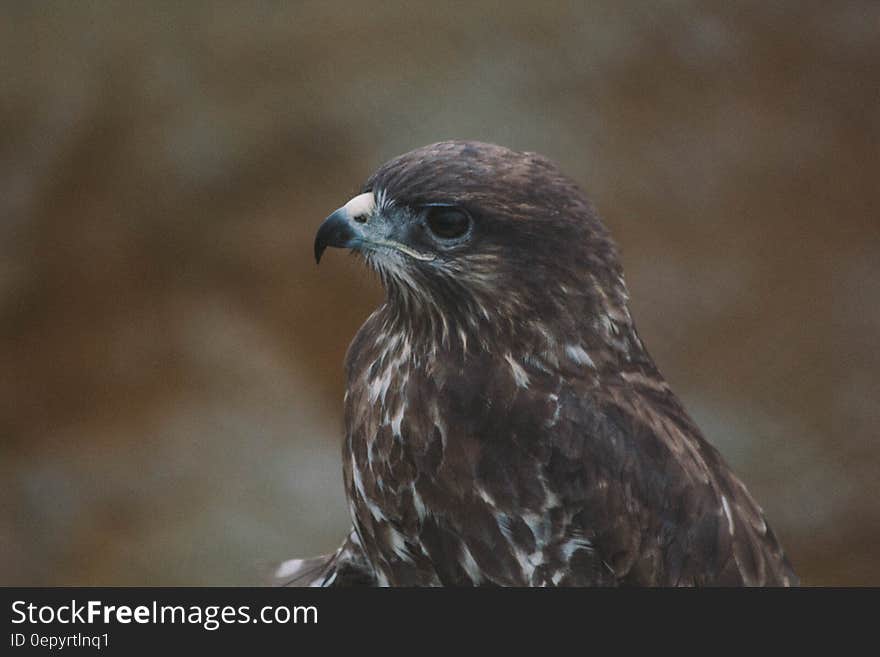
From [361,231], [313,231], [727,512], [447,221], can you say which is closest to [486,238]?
[447,221]

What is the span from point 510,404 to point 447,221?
330 mm

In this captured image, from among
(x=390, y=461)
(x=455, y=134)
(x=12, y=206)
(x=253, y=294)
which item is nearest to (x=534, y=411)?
(x=390, y=461)

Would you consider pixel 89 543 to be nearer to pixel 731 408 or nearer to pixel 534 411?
pixel 731 408

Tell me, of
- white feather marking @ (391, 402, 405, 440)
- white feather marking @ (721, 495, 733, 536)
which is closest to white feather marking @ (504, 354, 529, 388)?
white feather marking @ (391, 402, 405, 440)

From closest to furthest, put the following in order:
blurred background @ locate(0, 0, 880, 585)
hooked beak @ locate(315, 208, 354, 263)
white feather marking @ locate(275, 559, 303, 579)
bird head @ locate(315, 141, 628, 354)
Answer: bird head @ locate(315, 141, 628, 354), hooked beak @ locate(315, 208, 354, 263), white feather marking @ locate(275, 559, 303, 579), blurred background @ locate(0, 0, 880, 585)

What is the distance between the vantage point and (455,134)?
4.59 meters

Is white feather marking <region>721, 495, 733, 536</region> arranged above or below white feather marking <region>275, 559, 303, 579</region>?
below

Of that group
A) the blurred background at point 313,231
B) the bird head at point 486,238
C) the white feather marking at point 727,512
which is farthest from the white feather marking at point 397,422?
the blurred background at point 313,231

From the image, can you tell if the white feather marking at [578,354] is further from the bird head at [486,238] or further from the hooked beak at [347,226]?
the hooked beak at [347,226]

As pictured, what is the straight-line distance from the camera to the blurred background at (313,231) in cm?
458

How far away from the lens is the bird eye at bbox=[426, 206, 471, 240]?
213 cm

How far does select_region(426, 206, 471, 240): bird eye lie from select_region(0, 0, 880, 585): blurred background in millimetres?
2481

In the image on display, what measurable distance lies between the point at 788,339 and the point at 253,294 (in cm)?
203

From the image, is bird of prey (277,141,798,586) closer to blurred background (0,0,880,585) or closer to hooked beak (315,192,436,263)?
hooked beak (315,192,436,263)
